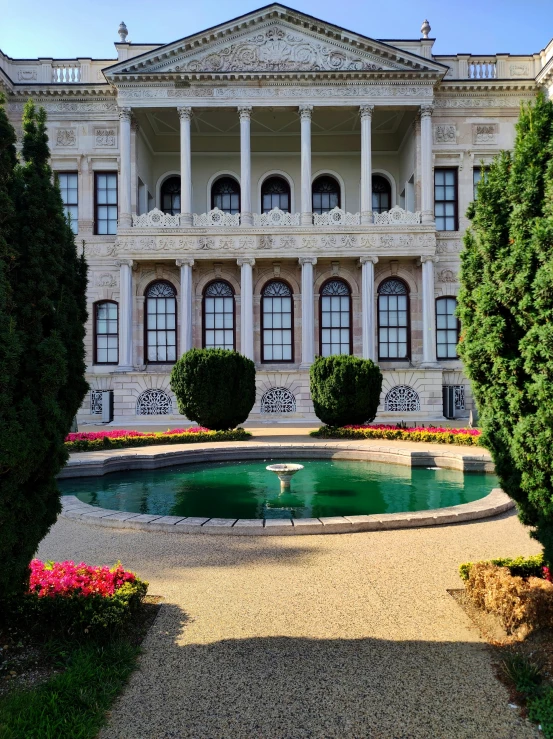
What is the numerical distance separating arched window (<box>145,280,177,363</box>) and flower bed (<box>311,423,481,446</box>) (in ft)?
32.9

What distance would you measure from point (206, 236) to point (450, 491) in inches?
652

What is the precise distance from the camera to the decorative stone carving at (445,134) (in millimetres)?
25016

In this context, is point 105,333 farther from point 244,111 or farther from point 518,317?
point 518,317

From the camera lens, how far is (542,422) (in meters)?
4.07

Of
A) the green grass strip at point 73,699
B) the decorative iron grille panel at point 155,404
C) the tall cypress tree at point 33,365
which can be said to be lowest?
the green grass strip at point 73,699

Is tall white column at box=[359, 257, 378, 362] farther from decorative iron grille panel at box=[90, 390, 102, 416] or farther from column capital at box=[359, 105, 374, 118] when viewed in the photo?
decorative iron grille panel at box=[90, 390, 102, 416]

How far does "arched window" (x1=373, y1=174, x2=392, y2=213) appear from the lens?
2702 cm

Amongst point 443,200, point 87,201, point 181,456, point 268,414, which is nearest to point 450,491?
point 181,456

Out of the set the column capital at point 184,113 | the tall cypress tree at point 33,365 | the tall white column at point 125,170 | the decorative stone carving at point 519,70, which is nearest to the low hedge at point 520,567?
the tall cypress tree at point 33,365

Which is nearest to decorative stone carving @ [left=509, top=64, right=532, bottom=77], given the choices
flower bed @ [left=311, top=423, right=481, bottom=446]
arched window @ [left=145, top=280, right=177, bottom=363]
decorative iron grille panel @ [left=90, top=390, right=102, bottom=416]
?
arched window @ [left=145, top=280, right=177, bottom=363]

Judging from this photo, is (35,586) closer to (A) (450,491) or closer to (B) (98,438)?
(A) (450,491)

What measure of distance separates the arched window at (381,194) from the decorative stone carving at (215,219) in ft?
23.4

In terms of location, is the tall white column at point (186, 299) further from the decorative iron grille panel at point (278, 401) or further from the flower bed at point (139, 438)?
the flower bed at point (139, 438)

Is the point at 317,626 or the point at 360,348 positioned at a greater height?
the point at 360,348
